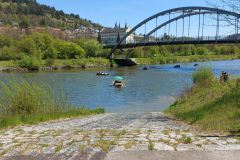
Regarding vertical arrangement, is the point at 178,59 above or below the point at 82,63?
below

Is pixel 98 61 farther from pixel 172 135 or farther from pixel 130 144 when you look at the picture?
pixel 130 144

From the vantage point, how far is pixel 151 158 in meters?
6.44

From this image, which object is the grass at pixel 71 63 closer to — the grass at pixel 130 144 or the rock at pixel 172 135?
the rock at pixel 172 135

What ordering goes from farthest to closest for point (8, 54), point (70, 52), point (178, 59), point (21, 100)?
1. point (178, 59)
2. point (70, 52)
3. point (8, 54)
4. point (21, 100)

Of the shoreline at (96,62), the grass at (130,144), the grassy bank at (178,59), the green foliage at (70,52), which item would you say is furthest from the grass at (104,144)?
the grassy bank at (178,59)

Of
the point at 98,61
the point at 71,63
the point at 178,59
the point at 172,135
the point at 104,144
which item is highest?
the point at 104,144

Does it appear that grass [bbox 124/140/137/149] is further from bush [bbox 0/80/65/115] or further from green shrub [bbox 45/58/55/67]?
green shrub [bbox 45/58/55/67]

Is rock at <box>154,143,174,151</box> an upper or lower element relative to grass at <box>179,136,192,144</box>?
upper

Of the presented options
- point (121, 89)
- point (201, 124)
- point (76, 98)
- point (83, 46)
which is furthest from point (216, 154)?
point (83, 46)

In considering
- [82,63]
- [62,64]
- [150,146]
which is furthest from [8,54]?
[150,146]

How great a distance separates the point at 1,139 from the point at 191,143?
4.11 m

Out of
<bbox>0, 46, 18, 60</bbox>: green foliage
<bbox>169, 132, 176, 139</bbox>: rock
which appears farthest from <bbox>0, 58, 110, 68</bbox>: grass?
<bbox>169, 132, 176, 139</bbox>: rock

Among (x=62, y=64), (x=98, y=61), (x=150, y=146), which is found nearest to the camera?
(x=150, y=146)

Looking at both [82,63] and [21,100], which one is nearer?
[21,100]
